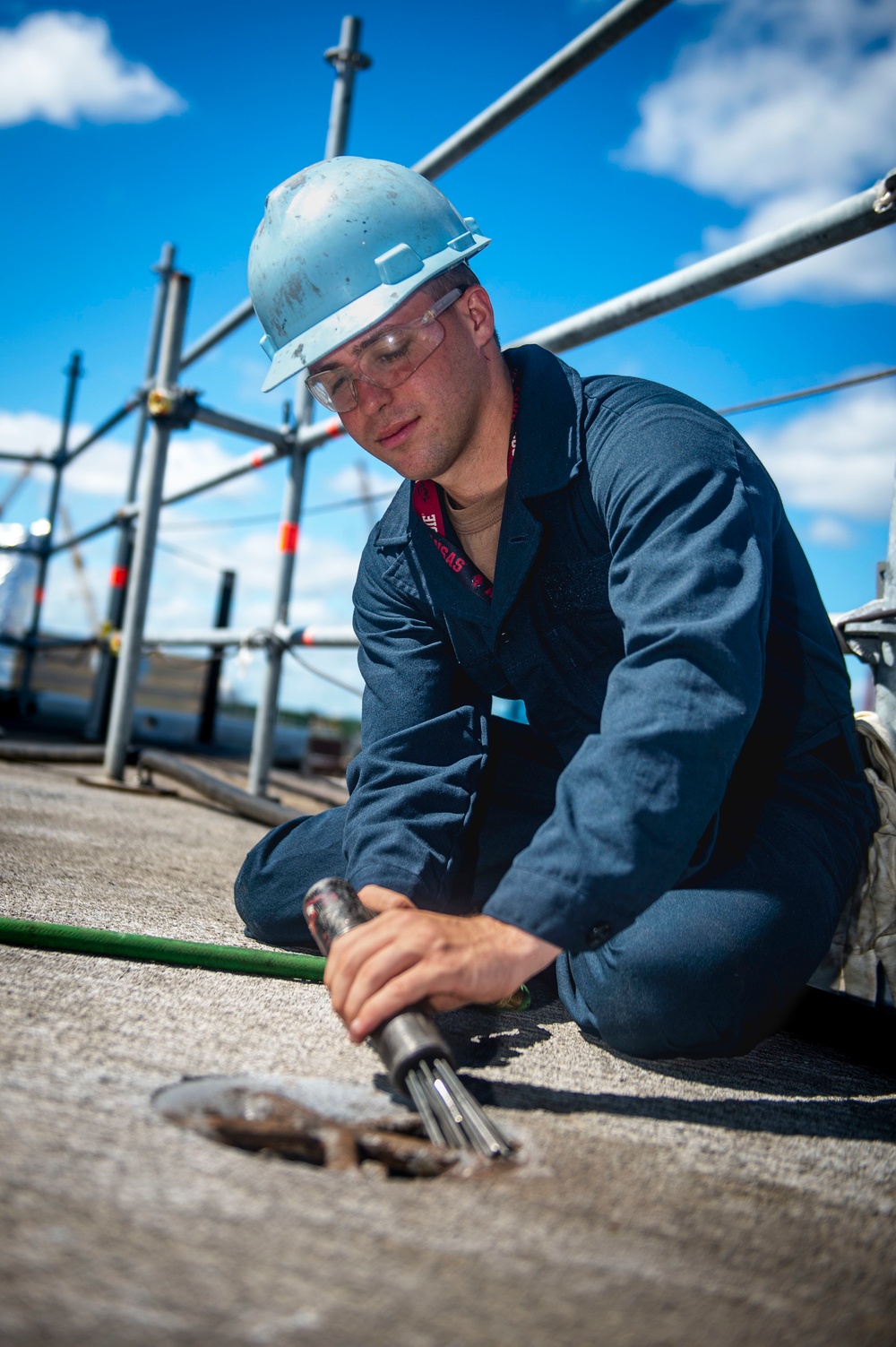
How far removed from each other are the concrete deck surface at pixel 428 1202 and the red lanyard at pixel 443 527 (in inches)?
22.9

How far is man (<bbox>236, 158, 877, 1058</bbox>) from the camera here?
2.50ft

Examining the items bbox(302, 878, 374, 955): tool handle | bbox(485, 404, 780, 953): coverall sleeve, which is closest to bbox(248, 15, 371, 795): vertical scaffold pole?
bbox(302, 878, 374, 955): tool handle

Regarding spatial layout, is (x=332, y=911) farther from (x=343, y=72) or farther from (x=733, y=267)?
(x=343, y=72)

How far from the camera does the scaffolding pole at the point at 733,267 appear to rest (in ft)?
4.16

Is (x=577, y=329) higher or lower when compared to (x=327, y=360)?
higher

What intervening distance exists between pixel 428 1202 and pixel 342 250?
1101 mm

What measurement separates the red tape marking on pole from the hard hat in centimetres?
165

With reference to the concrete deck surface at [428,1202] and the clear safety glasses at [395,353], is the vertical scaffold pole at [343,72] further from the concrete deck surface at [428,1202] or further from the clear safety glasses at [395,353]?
the concrete deck surface at [428,1202]

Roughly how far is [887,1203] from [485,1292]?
39 centimetres

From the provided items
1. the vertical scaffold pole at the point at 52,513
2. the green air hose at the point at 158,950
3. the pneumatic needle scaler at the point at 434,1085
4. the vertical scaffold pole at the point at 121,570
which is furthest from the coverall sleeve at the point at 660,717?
the vertical scaffold pole at the point at 52,513

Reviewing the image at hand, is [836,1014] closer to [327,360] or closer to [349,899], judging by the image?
[349,899]

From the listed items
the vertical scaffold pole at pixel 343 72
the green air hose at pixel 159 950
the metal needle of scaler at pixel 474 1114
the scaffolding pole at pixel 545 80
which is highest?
the vertical scaffold pole at pixel 343 72

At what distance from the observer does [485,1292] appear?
50 centimetres

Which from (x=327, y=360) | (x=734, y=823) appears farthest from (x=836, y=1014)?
(x=327, y=360)
